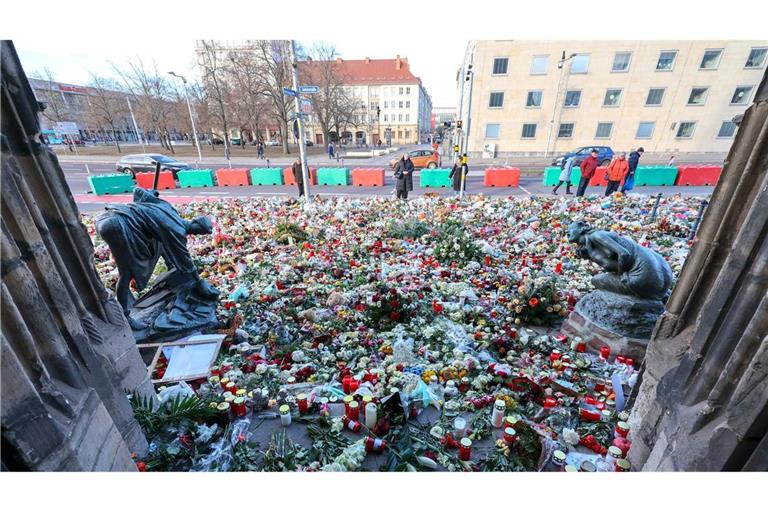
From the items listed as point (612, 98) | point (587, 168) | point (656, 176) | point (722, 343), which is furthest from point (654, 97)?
point (722, 343)

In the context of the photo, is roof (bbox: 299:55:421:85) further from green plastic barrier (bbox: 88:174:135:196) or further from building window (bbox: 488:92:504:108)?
green plastic barrier (bbox: 88:174:135:196)

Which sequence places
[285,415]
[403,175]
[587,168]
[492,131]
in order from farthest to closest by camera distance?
[492,131] < [403,175] < [587,168] < [285,415]

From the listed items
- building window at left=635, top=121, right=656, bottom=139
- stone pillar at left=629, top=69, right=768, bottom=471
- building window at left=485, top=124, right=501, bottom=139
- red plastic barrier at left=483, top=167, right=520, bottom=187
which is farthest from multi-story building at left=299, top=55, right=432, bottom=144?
stone pillar at left=629, top=69, right=768, bottom=471

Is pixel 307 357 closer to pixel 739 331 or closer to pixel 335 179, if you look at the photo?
pixel 739 331

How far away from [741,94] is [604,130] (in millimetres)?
8450

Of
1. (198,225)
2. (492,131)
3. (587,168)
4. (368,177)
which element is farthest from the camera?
(492,131)

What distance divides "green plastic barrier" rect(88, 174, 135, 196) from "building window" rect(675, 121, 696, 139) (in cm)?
3263

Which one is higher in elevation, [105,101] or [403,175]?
[105,101]

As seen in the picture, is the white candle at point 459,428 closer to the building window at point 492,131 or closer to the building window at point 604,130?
the building window at point 492,131

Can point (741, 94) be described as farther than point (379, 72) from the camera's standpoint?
No

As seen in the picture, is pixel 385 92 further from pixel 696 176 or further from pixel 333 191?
pixel 696 176

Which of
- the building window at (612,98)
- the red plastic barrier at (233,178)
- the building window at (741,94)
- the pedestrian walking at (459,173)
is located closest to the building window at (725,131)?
the building window at (741,94)

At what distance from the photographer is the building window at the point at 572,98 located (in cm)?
2262

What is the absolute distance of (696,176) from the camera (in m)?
13.9
